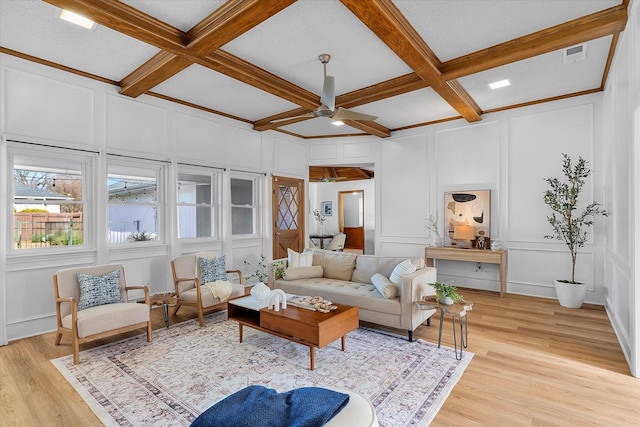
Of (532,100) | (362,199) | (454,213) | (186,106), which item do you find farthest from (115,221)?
(362,199)

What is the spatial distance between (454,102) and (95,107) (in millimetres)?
4844

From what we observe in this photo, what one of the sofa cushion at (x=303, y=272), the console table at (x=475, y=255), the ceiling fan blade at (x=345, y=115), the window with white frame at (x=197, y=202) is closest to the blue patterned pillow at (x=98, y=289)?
the window with white frame at (x=197, y=202)

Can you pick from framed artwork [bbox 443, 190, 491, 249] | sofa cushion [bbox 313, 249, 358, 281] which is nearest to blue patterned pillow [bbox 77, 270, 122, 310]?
sofa cushion [bbox 313, 249, 358, 281]

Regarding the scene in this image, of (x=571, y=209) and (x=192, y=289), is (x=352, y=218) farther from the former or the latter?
(x=192, y=289)

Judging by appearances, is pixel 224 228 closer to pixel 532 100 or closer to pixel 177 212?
pixel 177 212

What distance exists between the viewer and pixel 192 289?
4223 millimetres

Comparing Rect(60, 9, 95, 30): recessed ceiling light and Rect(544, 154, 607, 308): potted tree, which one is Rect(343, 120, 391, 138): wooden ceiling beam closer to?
Rect(544, 154, 607, 308): potted tree

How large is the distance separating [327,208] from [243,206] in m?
6.02

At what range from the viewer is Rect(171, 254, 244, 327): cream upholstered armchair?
4023 mm

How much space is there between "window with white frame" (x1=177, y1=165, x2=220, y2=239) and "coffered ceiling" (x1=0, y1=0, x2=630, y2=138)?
121 centimetres

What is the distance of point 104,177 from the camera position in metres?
4.33

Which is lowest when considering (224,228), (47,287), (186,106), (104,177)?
(47,287)

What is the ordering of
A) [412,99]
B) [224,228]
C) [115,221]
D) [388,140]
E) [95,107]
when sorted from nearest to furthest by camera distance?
1. [95,107]
2. [115,221]
3. [412,99]
4. [224,228]
5. [388,140]

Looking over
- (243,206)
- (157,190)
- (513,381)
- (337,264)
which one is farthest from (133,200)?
(513,381)
